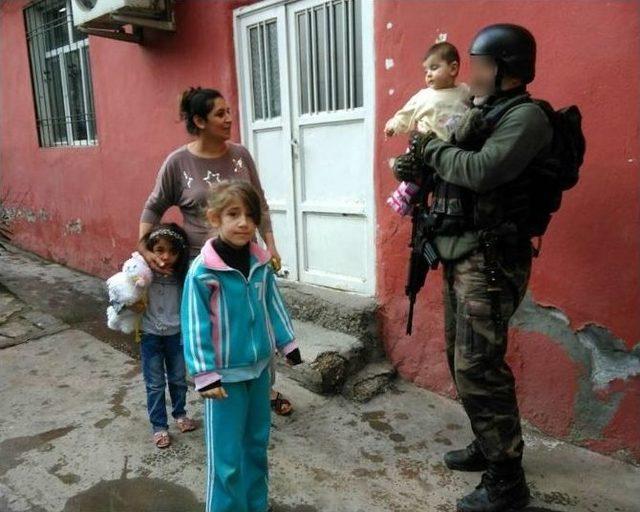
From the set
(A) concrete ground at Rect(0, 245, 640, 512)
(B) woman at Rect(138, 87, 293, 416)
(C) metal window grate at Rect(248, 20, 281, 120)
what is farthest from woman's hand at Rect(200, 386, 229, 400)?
(C) metal window grate at Rect(248, 20, 281, 120)

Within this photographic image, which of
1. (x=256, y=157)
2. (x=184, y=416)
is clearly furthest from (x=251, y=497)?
(x=256, y=157)

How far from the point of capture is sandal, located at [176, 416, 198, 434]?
9.87ft

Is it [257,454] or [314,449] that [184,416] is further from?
[257,454]

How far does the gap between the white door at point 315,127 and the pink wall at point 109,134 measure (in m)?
0.31

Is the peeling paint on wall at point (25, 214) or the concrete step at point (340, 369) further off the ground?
the peeling paint on wall at point (25, 214)

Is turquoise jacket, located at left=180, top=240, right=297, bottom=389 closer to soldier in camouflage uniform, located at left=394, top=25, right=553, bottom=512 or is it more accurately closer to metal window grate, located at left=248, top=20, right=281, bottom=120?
soldier in camouflage uniform, located at left=394, top=25, right=553, bottom=512

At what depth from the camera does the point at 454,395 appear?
325 cm

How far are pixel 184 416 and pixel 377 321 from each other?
1306mm

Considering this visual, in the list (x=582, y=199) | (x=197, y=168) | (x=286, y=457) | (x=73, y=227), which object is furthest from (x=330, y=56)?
(x=73, y=227)

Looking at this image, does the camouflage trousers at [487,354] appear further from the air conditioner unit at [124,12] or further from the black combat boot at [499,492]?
the air conditioner unit at [124,12]

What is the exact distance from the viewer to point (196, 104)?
8.79 ft

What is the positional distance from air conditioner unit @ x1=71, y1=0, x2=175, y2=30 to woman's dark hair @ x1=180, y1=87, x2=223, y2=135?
2.03 m

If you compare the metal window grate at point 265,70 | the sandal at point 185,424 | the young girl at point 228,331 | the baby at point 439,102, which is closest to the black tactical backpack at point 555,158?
the baby at point 439,102

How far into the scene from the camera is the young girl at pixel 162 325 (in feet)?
9.00
